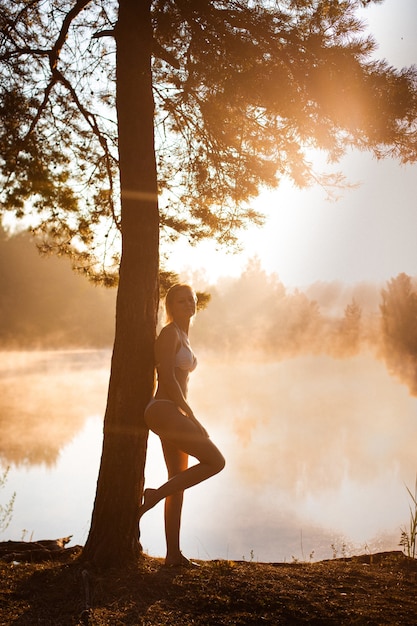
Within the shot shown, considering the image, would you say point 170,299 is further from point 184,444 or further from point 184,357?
point 184,444

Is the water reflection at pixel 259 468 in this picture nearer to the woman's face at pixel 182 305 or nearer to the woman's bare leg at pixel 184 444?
the woman's bare leg at pixel 184 444

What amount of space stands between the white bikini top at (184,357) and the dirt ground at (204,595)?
149 cm

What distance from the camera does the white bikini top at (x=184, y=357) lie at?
445 cm

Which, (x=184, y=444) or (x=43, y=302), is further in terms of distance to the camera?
(x=43, y=302)

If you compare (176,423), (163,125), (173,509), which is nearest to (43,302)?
(163,125)

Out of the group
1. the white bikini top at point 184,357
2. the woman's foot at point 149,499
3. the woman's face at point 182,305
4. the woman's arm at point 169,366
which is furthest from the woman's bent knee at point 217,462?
the woman's face at point 182,305

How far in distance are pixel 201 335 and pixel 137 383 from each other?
6061cm

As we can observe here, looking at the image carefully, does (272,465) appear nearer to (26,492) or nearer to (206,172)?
(26,492)

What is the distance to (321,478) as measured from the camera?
16.5m

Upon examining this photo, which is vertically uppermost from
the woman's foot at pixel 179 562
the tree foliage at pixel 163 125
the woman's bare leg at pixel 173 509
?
the tree foliage at pixel 163 125

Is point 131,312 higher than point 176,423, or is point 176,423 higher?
point 131,312

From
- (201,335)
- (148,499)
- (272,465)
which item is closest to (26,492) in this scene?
(272,465)

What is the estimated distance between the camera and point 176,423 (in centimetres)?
424

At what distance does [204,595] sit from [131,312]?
2.16 meters
